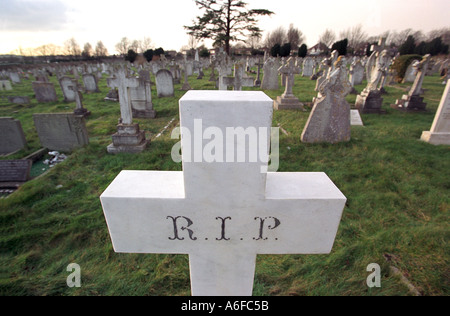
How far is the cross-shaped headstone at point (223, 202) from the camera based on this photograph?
0.90m

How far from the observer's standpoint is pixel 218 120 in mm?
883

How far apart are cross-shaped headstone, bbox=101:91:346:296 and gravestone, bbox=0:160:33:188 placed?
427 cm

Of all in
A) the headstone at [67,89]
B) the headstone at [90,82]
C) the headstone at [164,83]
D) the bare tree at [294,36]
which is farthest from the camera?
the bare tree at [294,36]

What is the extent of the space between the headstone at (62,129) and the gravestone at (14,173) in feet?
4.20

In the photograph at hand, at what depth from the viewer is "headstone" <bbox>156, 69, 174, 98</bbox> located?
10.5 m

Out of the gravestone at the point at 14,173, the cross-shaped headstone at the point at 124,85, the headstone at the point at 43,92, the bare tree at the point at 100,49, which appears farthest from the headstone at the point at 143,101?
the bare tree at the point at 100,49

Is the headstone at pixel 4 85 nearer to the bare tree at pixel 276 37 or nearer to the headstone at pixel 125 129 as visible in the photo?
the headstone at pixel 125 129

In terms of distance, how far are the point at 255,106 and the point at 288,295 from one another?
197 cm

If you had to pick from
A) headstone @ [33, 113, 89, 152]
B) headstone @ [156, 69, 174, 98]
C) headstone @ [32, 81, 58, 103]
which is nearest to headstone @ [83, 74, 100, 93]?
headstone @ [32, 81, 58, 103]

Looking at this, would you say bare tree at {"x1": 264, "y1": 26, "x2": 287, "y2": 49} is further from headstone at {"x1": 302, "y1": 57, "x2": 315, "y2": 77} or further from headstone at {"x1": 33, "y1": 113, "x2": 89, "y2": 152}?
headstone at {"x1": 33, "y1": 113, "x2": 89, "y2": 152}

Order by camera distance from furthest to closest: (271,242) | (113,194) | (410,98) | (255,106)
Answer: (410,98)
(271,242)
(113,194)
(255,106)

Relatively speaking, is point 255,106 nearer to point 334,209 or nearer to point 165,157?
point 334,209

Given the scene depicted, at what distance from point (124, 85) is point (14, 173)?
9.14 ft
